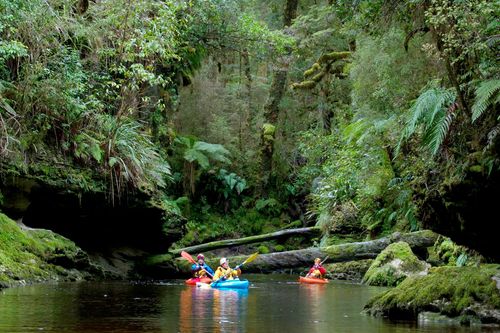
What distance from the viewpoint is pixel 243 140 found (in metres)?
31.9

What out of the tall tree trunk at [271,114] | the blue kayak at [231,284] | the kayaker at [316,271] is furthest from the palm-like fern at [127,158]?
the tall tree trunk at [271,114]

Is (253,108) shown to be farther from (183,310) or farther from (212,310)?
(183,310)

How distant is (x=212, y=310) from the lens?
32.5 feet

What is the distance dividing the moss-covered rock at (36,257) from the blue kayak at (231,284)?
9.73 feet

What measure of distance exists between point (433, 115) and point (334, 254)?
912cm

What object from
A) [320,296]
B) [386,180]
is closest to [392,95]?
[386,180]

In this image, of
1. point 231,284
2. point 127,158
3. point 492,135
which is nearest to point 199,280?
point 231,284

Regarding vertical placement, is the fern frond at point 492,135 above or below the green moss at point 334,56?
below

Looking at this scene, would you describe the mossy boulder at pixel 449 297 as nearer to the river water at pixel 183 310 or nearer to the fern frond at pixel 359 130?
the river water at pixel 183 310

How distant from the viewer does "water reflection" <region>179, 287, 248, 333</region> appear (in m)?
7.82

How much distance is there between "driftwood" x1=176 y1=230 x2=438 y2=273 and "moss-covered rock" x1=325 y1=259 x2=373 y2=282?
88cm

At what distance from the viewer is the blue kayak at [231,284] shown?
1416cm

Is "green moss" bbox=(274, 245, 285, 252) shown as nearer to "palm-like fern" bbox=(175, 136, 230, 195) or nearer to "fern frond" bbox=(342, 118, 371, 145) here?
"palm-like fern" bbox=(175, 136, 230, 195)

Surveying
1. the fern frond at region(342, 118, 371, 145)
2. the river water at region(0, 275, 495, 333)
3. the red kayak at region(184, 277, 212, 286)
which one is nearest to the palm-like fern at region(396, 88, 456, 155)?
the river water at region(0, 275, 495, 333)
